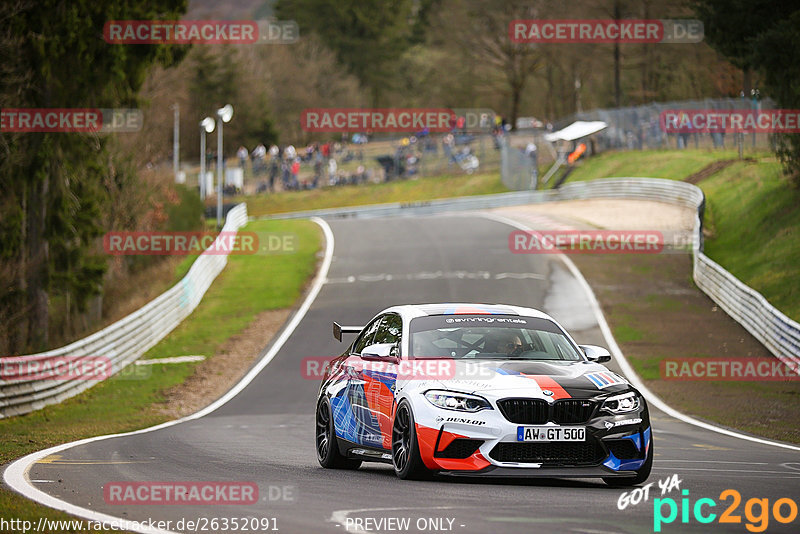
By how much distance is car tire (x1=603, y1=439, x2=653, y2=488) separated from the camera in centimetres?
932

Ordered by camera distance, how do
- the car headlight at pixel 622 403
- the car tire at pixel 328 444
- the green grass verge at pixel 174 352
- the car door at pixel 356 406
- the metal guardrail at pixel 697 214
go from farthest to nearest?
1. the metal guardrail at pixel 697 214
2. the green grass verge at pixel 174 352
3. the car tire at pixel 328 444
4. the car door at pixel 356 406
5. the car headlight at pixel 622 403

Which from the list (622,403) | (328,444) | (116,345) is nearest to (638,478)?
(622,403)

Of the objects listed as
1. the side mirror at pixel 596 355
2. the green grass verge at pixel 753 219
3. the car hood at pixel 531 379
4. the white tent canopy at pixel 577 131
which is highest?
the white tent canopy at pixel 577 131

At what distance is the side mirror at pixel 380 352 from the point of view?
10124 mm

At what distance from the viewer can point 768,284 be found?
32094mm

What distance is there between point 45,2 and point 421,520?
26204 mm

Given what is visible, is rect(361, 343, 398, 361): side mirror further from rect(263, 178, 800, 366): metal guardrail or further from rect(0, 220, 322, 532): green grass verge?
rect(263, 178, 800, 366): metal guardrail

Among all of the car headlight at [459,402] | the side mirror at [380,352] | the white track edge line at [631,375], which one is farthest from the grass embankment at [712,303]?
the car headlight at [459,402]

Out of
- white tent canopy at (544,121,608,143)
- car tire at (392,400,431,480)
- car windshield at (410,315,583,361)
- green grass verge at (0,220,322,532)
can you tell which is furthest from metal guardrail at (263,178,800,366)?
car tire at (392,400,431,480)

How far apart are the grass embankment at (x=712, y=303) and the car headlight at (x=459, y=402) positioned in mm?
7360

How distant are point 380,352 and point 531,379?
1.57m

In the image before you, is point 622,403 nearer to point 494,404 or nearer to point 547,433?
point 547,433

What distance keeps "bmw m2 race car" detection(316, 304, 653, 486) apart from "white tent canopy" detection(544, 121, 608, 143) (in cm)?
5913

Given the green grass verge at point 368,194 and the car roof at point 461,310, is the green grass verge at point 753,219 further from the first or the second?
the car roof at point 461,310
